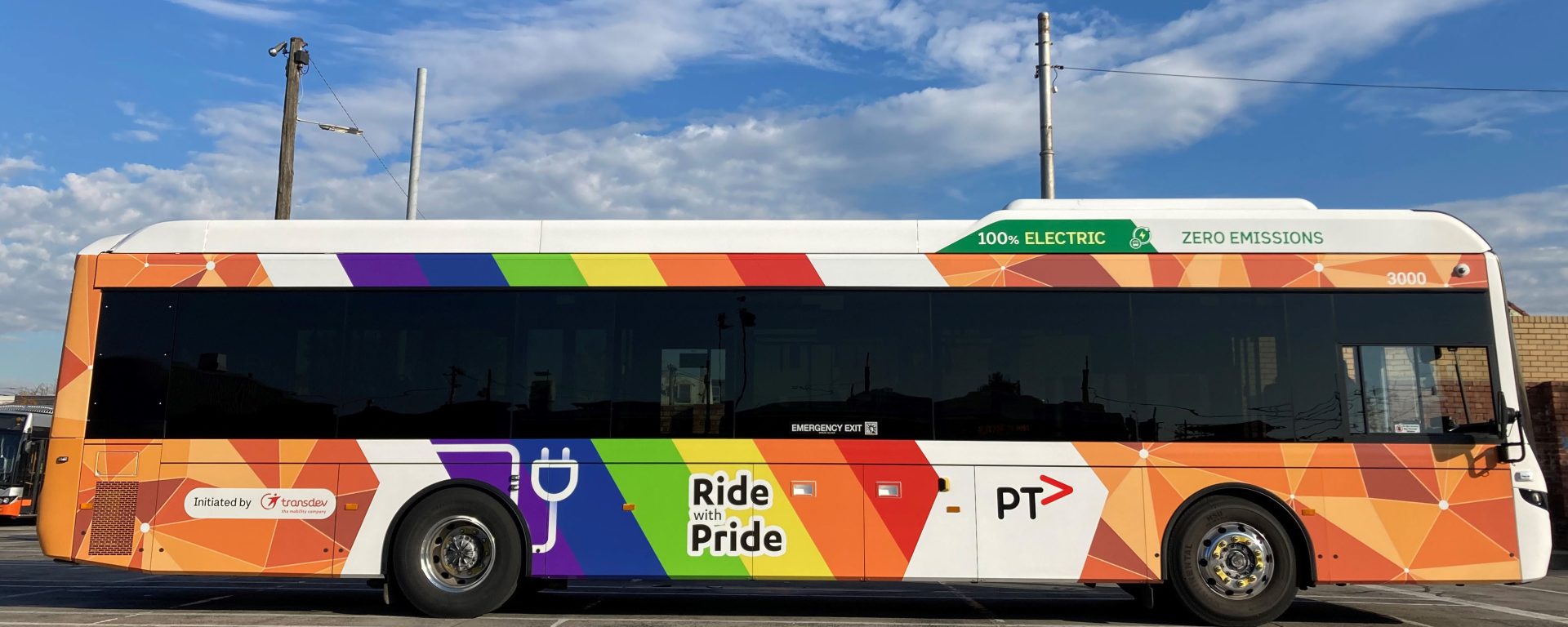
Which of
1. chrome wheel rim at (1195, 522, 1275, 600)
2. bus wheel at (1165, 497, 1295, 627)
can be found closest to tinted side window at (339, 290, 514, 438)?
bus wheel at (1165, 497, 1295, 627)

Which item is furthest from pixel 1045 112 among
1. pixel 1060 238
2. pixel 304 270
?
pixel 304 270

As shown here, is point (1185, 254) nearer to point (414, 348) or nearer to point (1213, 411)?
point (1213, 411)

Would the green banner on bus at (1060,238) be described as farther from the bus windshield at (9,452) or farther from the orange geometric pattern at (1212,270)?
the bus windshield at (9,452)

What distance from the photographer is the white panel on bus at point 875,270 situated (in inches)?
345

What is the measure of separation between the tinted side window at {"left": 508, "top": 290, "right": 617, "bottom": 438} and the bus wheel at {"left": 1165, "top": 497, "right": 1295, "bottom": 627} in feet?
16.0

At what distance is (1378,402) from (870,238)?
437 centimetres

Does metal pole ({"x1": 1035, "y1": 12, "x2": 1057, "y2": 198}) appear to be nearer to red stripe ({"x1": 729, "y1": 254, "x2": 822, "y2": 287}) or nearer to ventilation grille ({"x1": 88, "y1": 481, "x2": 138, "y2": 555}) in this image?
red stripe ({"x1": 729, "y1": 254, "x2": 822, "y2": 287})

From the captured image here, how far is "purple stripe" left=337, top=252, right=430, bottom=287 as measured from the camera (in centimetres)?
895

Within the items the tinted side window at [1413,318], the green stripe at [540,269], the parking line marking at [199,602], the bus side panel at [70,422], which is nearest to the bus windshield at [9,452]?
the parking line marking at [199,602]

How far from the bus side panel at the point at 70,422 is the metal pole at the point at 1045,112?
454 inches

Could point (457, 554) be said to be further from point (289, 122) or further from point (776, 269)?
point (289, 122)

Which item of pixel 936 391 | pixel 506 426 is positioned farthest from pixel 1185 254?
pixel 506 426

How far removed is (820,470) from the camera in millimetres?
8484

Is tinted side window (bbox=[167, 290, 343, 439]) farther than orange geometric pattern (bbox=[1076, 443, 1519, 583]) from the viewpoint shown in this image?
Yes
